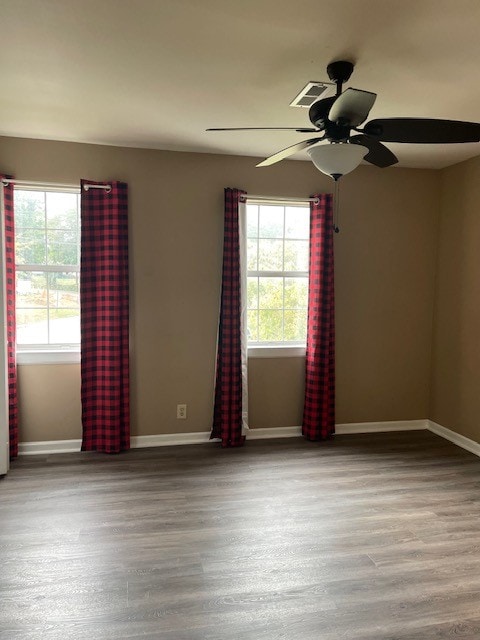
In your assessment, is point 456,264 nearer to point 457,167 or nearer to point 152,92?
point 457,167

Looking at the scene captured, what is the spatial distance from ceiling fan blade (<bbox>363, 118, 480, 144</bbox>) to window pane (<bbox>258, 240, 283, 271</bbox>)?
2.09 metres

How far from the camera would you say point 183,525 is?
2.62 metres

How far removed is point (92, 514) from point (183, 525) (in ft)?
1.90

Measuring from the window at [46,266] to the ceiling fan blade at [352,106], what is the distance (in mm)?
2500

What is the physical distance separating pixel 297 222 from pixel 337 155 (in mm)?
2175

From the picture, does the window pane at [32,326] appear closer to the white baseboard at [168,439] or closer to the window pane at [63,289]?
the window pane at [63,289]

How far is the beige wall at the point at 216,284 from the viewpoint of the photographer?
146 inches

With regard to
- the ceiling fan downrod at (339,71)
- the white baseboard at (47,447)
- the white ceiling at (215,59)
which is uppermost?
the white ceiling at (215,59)

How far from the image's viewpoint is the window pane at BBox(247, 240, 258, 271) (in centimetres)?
410

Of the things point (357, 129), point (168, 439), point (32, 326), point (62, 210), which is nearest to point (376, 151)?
point (357, 129)

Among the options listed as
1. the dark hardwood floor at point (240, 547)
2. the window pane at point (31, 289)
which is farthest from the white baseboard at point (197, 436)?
the window pane at point (31, 289)

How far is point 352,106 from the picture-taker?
6.03 feet

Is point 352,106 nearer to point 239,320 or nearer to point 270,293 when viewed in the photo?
point 239,320

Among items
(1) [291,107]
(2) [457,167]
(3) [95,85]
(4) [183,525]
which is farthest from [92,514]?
(2) [457,167]
